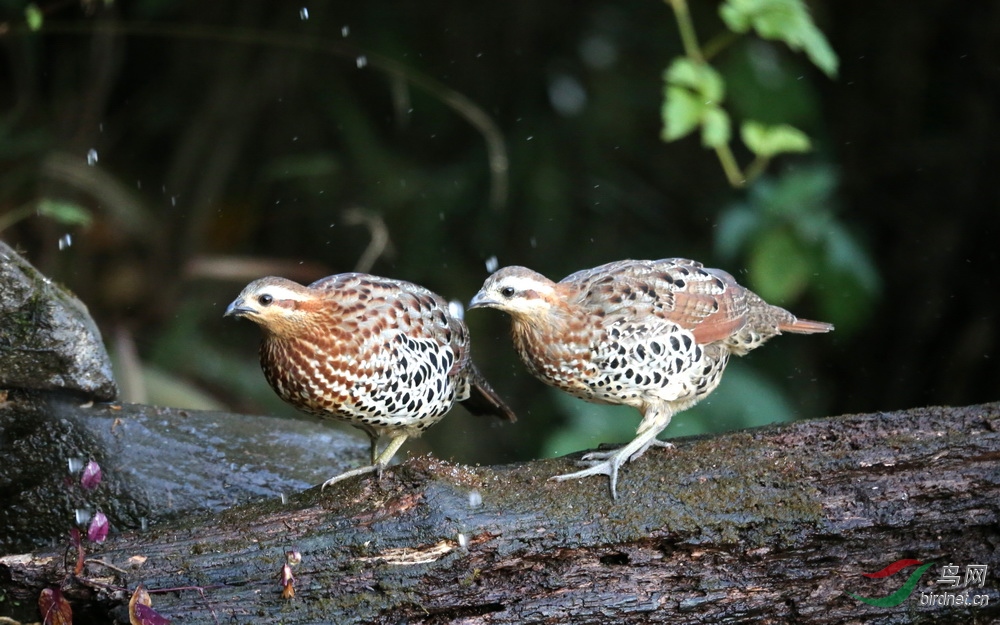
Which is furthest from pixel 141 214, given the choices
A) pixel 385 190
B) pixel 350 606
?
pixel 350 606

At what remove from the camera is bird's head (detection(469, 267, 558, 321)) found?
3.62 meters

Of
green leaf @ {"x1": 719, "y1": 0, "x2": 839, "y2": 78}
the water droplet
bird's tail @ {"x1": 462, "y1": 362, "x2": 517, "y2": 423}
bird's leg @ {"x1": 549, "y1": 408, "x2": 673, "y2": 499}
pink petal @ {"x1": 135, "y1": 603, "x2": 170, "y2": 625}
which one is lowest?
pink petal @ {"x1": 135, "y1": 603, "x2": 170, "y2": 625}

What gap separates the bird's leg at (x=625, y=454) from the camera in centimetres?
350

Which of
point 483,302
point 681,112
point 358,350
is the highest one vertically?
point 681,112

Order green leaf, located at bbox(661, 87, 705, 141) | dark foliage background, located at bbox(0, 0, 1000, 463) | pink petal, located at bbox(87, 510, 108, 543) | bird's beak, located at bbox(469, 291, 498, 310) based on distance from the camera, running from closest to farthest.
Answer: pink petal, located at bbox(87, 510, 108, 543), bird's beak, located at bbox(469, 291, 498, 310), green leaf, located at bbox(661, 87, 705, 141), dark foliage background, located at bbox(0, 0, 1000, 463)

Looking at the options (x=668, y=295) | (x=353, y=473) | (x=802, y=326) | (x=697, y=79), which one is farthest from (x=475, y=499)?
(x=697, y=79)

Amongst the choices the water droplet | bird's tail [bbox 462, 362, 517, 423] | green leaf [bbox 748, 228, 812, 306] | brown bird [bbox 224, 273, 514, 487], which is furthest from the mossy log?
green leaf [bbox 748, 228, 812, 306]

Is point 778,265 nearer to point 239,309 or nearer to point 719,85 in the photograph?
point 719,85

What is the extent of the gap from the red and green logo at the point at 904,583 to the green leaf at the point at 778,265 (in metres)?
2.44

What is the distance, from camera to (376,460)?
409 centimetres

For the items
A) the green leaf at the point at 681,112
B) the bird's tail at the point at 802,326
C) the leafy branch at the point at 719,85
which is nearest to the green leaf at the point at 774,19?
the leafy branch at the point at 719,85

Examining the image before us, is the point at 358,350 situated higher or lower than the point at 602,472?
higher

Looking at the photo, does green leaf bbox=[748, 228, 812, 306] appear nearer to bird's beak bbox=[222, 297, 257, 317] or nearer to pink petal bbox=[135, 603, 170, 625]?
bird's beak bbox=[222, 297, 257, 317]

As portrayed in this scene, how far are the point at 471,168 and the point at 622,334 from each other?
3502 mm
